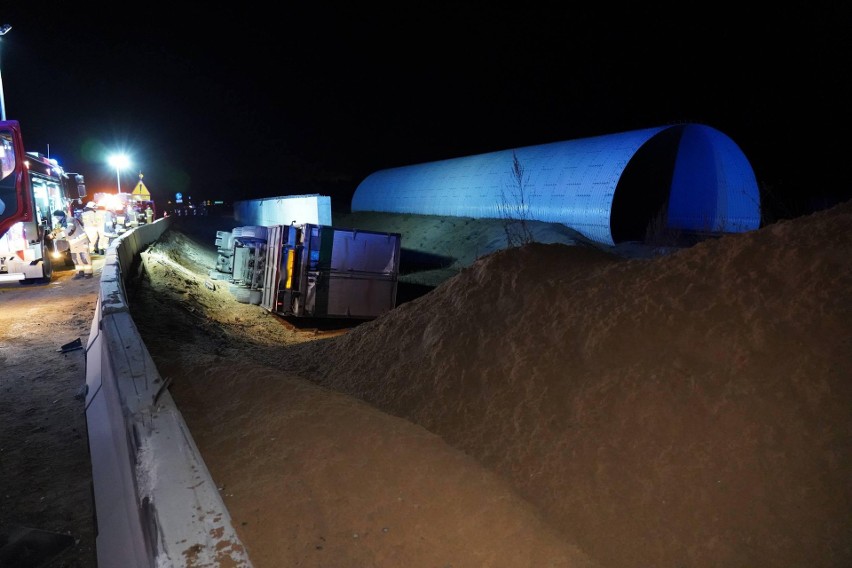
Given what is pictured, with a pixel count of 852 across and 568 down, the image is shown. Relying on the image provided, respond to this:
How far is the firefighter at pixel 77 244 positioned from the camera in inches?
563

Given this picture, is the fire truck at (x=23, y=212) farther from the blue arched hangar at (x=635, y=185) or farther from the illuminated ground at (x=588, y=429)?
the blue arched hangar at (x=635, y=185)

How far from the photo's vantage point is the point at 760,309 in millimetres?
3424

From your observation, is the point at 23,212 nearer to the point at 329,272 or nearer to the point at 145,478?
the point at 329,272

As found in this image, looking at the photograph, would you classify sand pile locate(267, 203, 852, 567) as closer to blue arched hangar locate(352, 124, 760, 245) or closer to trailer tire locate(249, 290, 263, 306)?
trailer tire locate(249, 290, 263, 306)

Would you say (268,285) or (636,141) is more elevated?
(636,141)

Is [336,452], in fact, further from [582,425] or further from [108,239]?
[108,239]

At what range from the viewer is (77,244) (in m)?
14.5

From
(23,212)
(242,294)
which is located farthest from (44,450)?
(23,212)

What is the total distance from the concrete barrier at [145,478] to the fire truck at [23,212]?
907cm

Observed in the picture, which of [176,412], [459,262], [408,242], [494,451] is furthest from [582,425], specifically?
[408,242]

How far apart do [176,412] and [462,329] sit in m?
2.41

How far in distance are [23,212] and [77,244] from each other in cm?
281

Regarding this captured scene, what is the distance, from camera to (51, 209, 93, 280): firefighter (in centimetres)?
1430

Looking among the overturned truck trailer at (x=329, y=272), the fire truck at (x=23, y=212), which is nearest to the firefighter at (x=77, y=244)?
the fire truck at (x=23, y=212)
